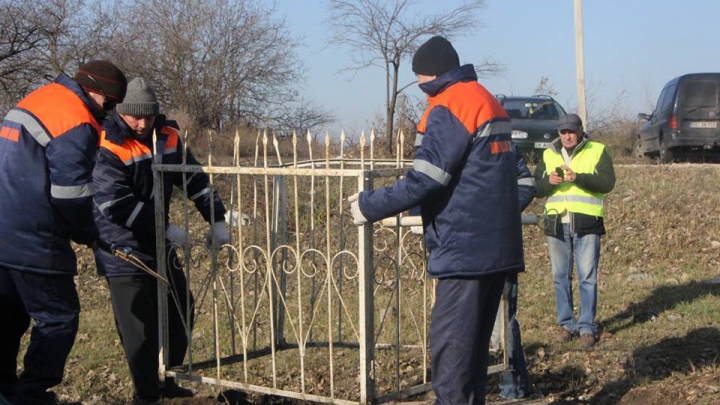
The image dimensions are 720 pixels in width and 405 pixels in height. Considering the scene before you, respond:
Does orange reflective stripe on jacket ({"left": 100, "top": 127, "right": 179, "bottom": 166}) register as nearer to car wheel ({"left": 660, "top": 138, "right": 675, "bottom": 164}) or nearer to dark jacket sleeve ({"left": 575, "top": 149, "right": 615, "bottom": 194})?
dark jacket sleeve ({"left": 575, "top": 149, "right": 615, "bottom": 194})

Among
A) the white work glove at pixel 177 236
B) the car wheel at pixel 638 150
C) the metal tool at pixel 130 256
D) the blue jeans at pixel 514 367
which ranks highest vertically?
the car wheel at pixel 638 150

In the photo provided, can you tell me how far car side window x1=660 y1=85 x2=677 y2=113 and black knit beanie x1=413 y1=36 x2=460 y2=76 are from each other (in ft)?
40.7

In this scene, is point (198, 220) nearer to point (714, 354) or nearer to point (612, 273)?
point (612, 273)

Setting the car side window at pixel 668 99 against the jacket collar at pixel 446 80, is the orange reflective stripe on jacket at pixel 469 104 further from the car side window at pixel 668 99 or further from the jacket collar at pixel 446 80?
the car side window at pixel 668 99

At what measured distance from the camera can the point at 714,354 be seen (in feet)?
20.7

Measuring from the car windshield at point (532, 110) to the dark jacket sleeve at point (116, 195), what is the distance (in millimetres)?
12069

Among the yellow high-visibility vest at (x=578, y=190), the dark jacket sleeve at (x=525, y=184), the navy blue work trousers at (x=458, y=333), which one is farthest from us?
the yellow high-visibility vest at (x=578, y=190)

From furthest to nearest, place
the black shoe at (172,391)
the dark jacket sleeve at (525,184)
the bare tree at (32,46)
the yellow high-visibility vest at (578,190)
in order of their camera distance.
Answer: the bare tree at (32,46), the yellow high-visibility vest at (578,190), the dark jacket sleeve at (525,184), the black shoe at (172,391)

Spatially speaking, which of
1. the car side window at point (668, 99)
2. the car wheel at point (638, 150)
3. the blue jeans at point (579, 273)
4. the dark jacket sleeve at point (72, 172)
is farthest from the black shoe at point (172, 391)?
the car wheel at point (638, 150)

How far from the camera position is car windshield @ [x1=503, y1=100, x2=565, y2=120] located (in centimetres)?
1647

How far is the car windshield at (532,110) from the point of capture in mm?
16469

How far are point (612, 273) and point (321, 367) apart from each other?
489 cm

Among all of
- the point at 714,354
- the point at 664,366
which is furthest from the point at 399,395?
the point at 714,354

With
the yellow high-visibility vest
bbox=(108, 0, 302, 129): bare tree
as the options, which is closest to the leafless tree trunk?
bbox=(108, 0, 302, 129): bare tree
